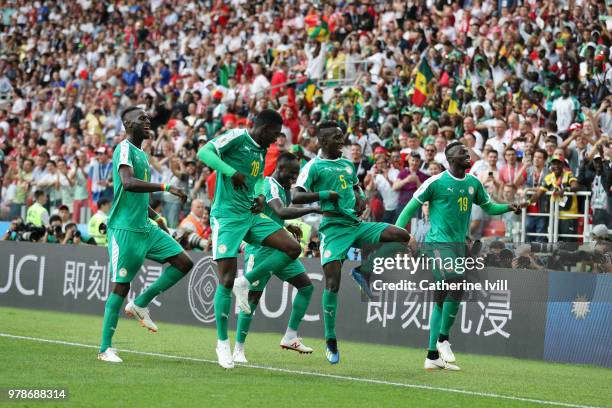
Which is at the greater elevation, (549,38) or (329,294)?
(549,38)

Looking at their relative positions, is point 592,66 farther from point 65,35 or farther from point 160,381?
point 65,35

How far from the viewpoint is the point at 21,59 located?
36.9m

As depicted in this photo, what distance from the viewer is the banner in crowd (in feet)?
44.5

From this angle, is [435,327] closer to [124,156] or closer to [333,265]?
[333,265]

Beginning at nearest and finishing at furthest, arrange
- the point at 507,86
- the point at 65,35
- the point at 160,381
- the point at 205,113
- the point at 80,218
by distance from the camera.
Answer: the point at 160,381 < the point at 507,86 < the point at 80,218 < the point at 205,113 < the point at 65,35

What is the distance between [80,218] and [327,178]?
12980 mm

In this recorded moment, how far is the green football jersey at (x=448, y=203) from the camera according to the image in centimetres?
1202

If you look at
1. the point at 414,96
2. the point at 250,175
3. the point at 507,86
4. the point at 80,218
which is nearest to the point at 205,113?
the point at 80,218

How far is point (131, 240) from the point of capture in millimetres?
11516

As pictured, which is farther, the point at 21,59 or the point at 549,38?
the point at 21,59

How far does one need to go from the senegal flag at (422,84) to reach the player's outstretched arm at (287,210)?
417 inches

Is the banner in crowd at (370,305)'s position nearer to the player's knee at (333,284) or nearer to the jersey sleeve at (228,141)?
the player's knee at (333,284)

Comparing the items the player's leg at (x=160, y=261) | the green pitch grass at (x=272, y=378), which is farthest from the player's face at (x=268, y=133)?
the green pitch grass at (x=272, y=378)

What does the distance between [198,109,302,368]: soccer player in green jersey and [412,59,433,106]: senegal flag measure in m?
11.1
